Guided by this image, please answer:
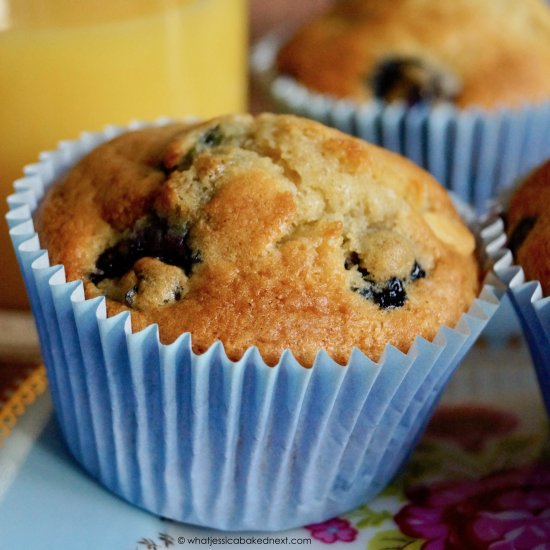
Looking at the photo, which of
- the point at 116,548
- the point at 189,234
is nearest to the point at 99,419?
the point at 116,548

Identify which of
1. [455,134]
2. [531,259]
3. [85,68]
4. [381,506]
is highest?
[85,68]

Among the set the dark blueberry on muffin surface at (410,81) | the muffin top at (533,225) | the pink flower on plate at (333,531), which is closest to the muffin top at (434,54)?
the dark blueberry on muffin surface at (410,81)

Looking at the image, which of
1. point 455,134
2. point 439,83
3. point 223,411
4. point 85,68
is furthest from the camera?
point 439,83

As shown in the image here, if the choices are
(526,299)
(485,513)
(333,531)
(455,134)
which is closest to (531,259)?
(526,299)

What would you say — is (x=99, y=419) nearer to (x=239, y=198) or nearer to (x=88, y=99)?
(x=239, y=198)

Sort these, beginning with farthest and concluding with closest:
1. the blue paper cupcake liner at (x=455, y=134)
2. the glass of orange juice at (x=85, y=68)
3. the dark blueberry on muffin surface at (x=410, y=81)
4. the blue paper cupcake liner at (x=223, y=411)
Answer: the dark blueberry on muffin surface at (x=410, y=81)
the blue paper cupcake liner at (x=455, y=134)
the glass of orange juice at (x=85, y=68)
the blue paper cupcake liner at (x=223, y=411)

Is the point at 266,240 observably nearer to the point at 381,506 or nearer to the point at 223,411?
the point at 223,411

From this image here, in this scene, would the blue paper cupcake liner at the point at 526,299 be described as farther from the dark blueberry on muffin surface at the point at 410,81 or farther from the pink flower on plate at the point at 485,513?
the dark blueberry on muffin surface at the point at 410,81
